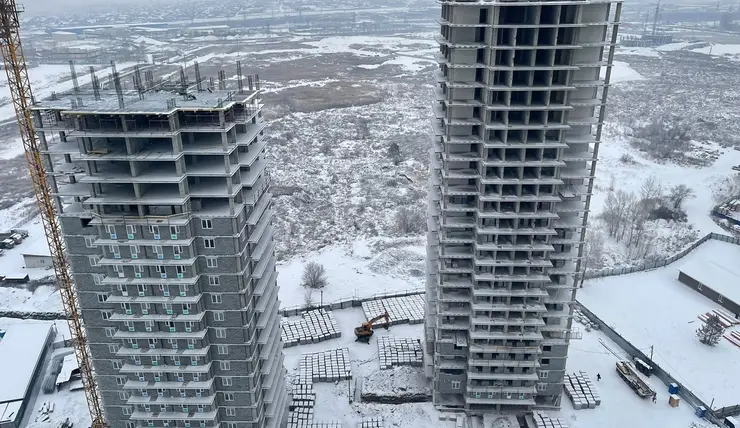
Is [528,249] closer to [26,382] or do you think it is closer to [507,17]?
[507,17]

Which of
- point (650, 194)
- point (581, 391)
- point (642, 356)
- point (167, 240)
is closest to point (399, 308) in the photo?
point (581, 391)

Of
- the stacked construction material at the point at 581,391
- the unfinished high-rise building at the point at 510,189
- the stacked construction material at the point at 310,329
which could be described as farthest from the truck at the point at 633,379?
the stacked construction material at the point at 310,329

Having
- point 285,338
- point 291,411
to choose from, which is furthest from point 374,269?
point 291,411

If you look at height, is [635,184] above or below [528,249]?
below

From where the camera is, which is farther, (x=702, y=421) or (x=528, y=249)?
(x=702, y=421)

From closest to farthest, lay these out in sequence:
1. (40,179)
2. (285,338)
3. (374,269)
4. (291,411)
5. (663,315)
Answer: (40,179) → (291,411) → (285,338) → (663,315) → (374,269)

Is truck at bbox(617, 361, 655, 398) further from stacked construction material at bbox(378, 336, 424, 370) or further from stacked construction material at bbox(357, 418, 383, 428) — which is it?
stacked construction material at bbox(357, 418, 383, 428)

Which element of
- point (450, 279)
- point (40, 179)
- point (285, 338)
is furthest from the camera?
point (285, 338)
